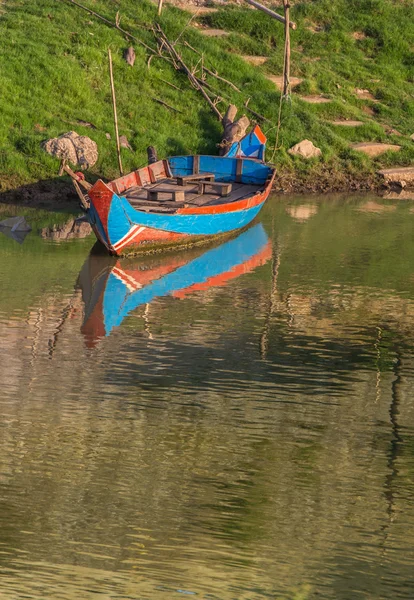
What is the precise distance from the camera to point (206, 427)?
44.3 feet

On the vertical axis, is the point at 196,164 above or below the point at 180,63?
below

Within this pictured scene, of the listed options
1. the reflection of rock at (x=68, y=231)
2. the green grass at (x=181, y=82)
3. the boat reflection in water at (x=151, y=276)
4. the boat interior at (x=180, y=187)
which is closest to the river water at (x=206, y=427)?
the boat reflection in water at (x=151, y=276)

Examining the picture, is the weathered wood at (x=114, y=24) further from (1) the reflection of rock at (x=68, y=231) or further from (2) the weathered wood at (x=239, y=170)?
(1) the reflection of rock at (x=68, y=231)

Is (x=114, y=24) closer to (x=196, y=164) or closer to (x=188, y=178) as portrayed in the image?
(x=196, y=164)

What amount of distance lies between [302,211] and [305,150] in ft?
13.1

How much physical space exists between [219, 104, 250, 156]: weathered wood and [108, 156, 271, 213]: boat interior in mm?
2686

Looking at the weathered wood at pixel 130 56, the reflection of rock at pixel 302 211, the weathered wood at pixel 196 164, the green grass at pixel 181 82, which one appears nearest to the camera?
the reflection of rock at pixel 302 211

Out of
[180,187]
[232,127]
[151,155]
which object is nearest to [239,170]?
[151,155]

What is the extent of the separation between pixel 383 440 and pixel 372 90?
957 inches

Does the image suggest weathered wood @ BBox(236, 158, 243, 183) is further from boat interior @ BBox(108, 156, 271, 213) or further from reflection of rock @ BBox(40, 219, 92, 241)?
reflection of rock @ BBox(40, 219, 92, 241)

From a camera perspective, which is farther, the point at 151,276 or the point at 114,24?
the point at 114,24

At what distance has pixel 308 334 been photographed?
57.6 feet

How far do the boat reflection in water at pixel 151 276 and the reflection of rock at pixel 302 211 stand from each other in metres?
2.04

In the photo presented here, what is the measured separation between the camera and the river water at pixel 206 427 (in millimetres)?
10125
